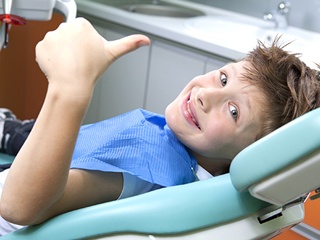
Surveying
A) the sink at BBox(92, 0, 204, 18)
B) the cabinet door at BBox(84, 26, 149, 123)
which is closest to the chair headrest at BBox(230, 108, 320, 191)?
the cabinet door at BBox(84, 26, 149, 123)

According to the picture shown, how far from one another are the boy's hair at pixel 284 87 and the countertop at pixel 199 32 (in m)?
0.89

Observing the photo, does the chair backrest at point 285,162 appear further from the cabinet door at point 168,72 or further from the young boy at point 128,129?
the cabinet door at point 168,72

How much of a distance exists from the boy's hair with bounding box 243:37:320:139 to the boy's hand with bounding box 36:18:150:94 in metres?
0.32

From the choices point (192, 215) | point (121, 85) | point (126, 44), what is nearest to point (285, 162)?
point (192, 215)

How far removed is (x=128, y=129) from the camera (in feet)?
4.09

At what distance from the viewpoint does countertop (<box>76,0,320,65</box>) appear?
226 centimetres

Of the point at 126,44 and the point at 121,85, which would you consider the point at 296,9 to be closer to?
the point at 121,85

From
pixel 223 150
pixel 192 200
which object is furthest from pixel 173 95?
pixel 192 200

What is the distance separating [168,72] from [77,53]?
1569 mm

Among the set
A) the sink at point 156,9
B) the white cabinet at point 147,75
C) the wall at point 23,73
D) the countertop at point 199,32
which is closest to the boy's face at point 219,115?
the countertop at point 199,32

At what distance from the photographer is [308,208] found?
1.86 meters

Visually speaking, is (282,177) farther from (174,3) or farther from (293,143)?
(174,3)

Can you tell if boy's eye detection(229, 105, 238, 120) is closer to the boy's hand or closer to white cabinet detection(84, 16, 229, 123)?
the boy's hand

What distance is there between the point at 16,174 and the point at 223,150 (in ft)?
1.46
